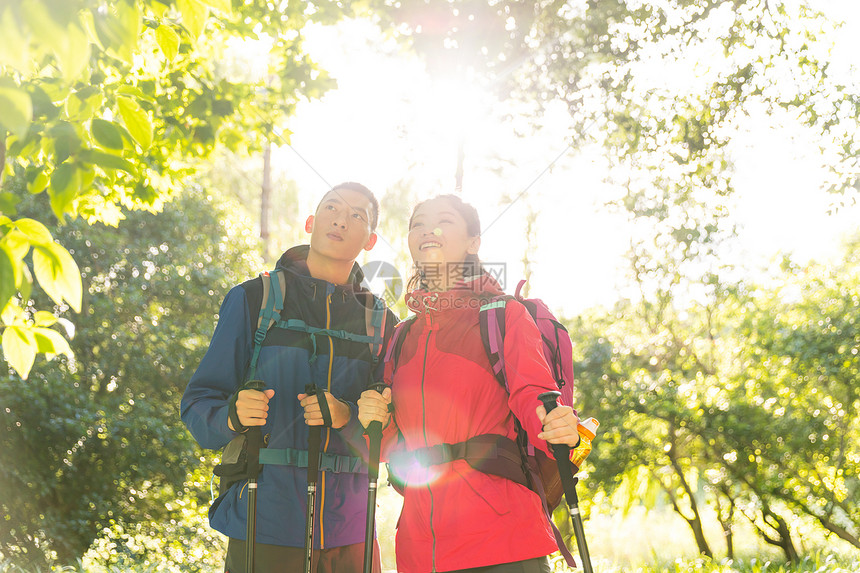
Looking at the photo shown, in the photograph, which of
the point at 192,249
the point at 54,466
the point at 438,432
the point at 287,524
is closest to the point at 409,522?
the point at 438,432

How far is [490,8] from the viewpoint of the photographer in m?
8.59

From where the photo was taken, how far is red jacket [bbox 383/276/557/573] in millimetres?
2143

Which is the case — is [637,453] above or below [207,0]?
above

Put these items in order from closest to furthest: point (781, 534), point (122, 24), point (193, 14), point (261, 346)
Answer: point (122, 24), point (193, 14), point (261, 346), point (781, 534)

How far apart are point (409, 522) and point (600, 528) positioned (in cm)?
1277

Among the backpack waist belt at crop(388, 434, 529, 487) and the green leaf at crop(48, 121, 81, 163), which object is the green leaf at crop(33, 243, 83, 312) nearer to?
the green leaf at crop(48, 121, 81, 163)

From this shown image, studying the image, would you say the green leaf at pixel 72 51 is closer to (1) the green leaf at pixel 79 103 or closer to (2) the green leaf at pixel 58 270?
(2) the green leaf at pixel 58 270

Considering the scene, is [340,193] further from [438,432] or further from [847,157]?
[847,157]

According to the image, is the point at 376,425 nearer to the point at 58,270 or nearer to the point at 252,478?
the point at 252,478

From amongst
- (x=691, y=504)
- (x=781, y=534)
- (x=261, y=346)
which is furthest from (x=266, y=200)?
(x=261, y=346)

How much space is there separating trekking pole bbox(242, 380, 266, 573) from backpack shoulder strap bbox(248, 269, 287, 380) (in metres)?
0.26

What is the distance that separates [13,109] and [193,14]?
0.53m

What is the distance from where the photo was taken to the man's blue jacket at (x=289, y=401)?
255 centimetres

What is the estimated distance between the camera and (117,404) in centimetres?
898
